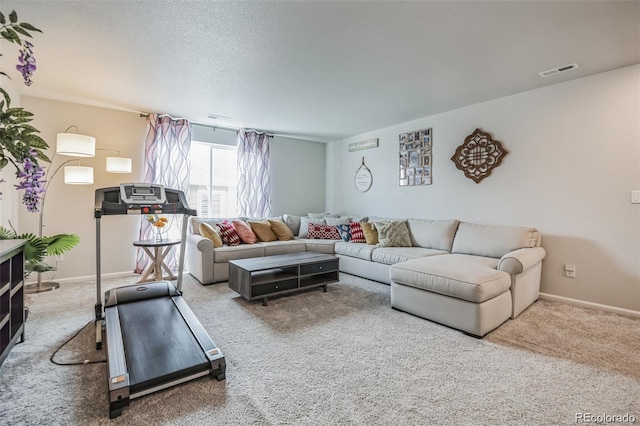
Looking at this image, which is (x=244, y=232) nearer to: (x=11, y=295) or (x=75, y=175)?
(x=75, y=175)

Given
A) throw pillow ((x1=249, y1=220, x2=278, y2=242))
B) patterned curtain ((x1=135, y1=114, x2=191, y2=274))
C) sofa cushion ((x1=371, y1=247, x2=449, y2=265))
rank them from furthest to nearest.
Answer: throw pillow ((x1=249, y1=220, x2=278, y2=242)), patterned curtain ((x1=135, y1=114, x2=191, y2=274)), sofa cushion ((x1=371, y1=247, x2=449, y2=265))

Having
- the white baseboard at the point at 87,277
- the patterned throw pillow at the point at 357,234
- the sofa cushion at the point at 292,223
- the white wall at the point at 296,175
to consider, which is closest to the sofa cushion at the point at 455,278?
the patterned throw pillow at the point at 357,234

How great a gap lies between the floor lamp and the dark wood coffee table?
203 centimetres

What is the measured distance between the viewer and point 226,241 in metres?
4.39

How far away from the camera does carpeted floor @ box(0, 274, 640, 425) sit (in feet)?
5.25

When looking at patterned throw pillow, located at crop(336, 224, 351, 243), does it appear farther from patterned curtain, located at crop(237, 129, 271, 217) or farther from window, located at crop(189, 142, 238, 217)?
window, located at crop(189, 142, 238, 217)

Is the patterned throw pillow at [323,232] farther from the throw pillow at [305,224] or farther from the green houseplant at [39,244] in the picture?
the green houseplant at [39,244]

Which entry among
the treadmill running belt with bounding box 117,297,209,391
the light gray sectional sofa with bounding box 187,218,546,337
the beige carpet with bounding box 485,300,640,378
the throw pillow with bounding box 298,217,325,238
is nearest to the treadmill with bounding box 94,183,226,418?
the treadmill running belt with bounding box 117,297,209,391

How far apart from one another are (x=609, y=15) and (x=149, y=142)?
5.16 meters

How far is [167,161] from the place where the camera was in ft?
15.2

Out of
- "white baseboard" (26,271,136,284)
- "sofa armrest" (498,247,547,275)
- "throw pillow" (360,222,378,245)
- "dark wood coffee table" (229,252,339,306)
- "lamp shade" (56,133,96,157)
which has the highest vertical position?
"lamp shade" (56,133,96,157)

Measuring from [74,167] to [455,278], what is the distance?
4.44 metres

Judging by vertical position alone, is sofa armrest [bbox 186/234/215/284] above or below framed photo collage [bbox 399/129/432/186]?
below

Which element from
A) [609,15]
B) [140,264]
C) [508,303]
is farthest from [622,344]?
[140,264]
